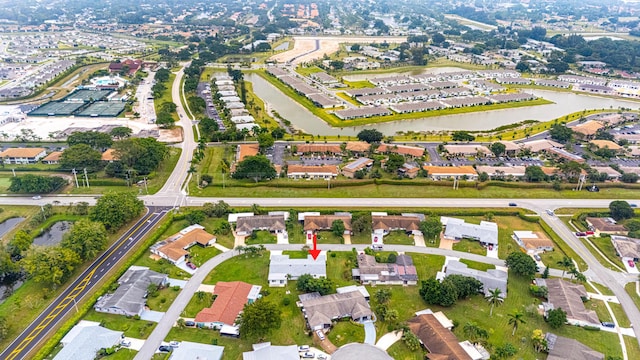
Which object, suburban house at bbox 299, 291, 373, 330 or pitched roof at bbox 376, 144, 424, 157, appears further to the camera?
pitched roof at bbox 376, 144, 424, 157

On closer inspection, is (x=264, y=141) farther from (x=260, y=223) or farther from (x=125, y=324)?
(x=125, y=324)

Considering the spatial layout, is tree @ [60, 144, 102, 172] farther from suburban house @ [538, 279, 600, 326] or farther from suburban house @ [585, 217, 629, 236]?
suburban house @ [585, 217, 629, 236]

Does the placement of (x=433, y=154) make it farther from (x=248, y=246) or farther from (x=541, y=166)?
(x=248, y=246)

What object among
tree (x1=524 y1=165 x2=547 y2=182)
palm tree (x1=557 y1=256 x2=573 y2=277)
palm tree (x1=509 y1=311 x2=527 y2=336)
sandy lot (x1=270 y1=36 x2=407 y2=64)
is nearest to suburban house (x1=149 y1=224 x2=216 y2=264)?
palm tree (x1=509 y1=311 x2=527 y2=336)

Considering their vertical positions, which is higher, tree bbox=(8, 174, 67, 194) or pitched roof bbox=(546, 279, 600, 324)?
tree bbox=(8, 174, 67, 194)

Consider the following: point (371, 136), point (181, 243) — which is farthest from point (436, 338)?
point (371, 136)

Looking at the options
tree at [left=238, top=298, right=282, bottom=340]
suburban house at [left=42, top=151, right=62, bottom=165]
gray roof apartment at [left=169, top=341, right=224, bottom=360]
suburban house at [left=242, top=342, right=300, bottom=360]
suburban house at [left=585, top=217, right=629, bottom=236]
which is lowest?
suburban house at [left=242, top=342, right=300, bottom=360]
